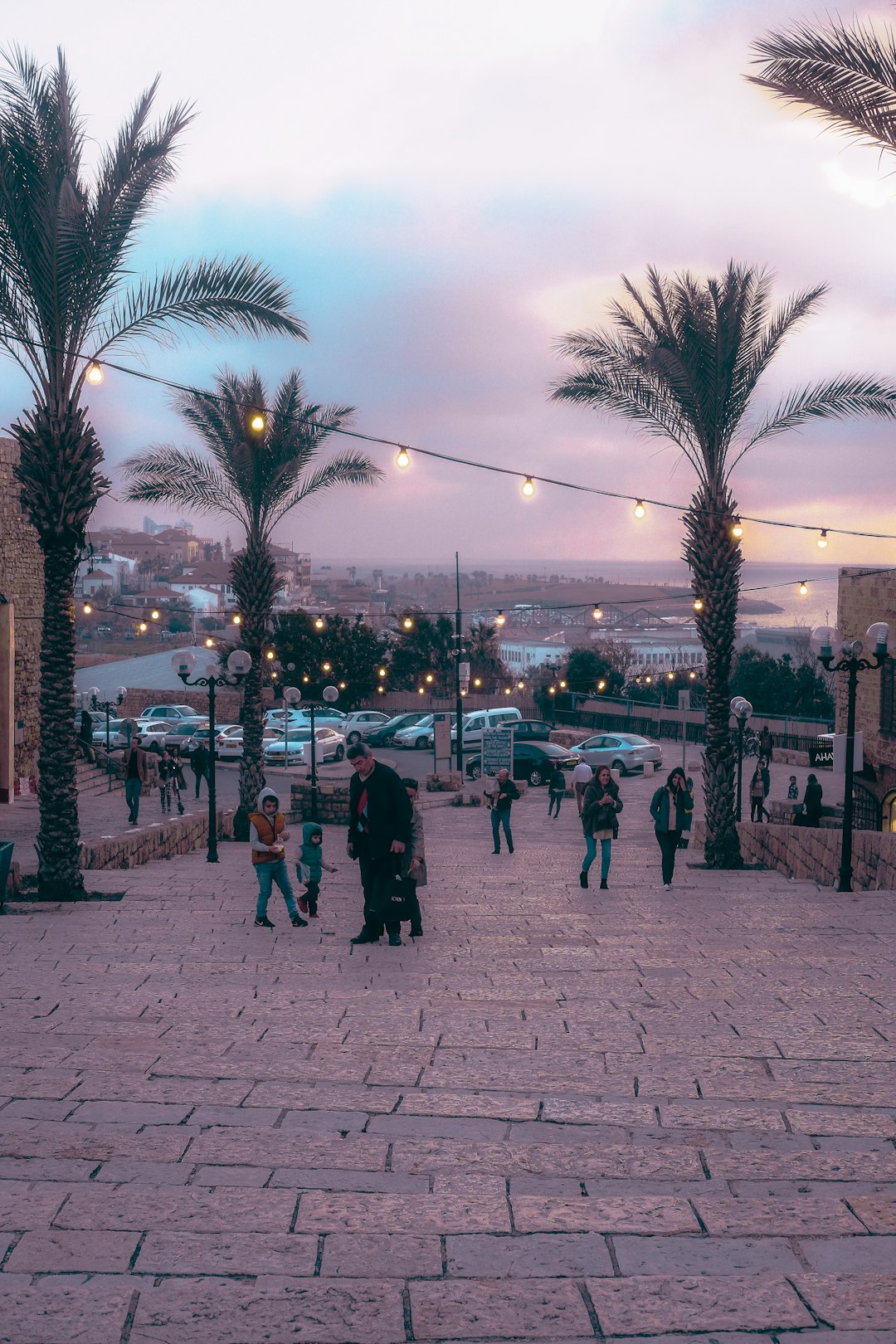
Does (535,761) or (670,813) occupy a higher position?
(670,813)

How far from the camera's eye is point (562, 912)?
40.1ft

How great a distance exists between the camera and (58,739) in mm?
13422

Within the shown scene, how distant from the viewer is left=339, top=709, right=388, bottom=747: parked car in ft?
152

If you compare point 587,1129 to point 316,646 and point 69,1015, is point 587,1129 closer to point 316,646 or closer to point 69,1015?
point 69,1015

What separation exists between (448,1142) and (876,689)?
20.8 meters

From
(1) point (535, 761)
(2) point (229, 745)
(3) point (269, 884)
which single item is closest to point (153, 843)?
(3) point (269, 884)

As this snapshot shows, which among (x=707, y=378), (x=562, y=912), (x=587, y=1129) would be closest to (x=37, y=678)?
(x=707, y=378)

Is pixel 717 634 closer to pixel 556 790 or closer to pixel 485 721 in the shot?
pixel 556 790

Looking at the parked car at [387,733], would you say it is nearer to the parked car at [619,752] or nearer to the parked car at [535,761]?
the parked car at [619,752]

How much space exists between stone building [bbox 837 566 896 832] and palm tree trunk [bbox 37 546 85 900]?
1445 centimetres

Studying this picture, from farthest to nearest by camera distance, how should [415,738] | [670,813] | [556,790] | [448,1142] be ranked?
[415,738]
[556,790]
[670,813]
[448,1142]

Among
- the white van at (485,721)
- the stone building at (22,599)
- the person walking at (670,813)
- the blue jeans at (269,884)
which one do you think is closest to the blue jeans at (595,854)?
the person walking at (670,813)

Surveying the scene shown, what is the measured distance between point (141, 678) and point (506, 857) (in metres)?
54.5

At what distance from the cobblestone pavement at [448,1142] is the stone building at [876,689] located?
14314 mm
